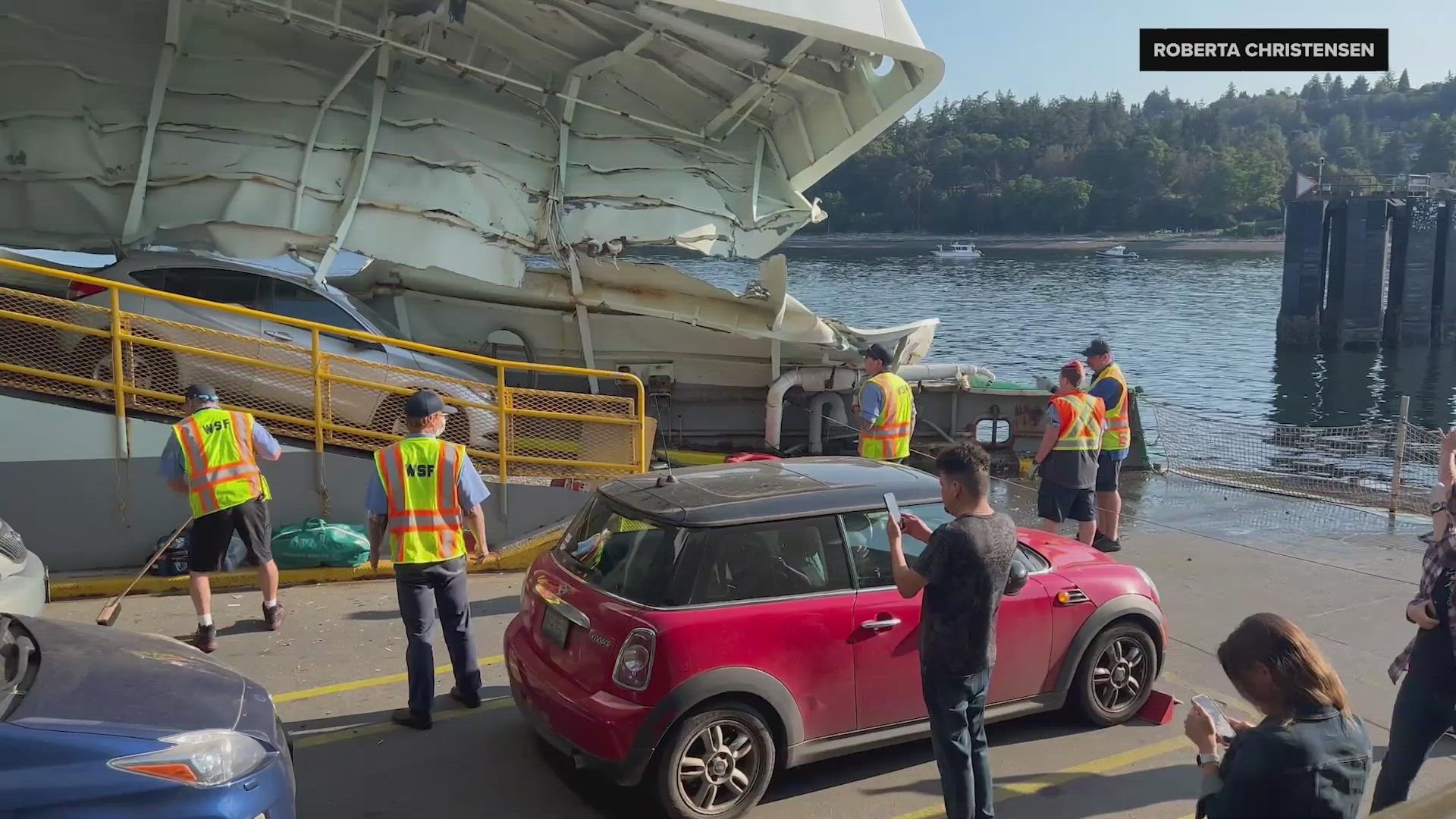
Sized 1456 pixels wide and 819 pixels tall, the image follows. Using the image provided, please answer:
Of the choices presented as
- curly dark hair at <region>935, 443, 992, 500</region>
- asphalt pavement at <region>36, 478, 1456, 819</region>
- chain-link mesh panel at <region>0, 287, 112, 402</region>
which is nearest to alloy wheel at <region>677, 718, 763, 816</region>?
asphalt pavement at <region>36, 478, 1456, 819</region>

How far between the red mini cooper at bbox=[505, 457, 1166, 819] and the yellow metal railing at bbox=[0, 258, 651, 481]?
329 centimetres

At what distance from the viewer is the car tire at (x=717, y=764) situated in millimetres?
4305

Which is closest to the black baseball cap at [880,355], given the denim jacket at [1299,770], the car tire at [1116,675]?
the car tire at [1116,675]

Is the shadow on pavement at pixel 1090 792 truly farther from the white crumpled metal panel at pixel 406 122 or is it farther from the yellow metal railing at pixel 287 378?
the white crumpled metal panel at pixel 406 122

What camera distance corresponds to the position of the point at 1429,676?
13.2 ft

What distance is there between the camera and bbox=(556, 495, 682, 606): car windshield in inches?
174

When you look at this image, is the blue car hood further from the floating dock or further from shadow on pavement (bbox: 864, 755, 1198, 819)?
the floating dock

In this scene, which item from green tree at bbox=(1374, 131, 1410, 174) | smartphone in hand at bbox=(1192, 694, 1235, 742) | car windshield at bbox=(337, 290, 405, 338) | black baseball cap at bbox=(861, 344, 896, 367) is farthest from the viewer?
green tree at bbox=(1374, 131, 1410, 174)

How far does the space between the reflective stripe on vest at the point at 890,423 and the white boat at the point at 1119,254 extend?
345ft

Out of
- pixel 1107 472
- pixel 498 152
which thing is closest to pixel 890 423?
pixel 1107 472

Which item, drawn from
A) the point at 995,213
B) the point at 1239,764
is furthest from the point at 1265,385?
the point at 995,213

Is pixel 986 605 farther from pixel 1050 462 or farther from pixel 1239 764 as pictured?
pixel 1050 462

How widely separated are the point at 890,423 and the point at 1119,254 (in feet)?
351

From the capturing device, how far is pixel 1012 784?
4.89 metres
